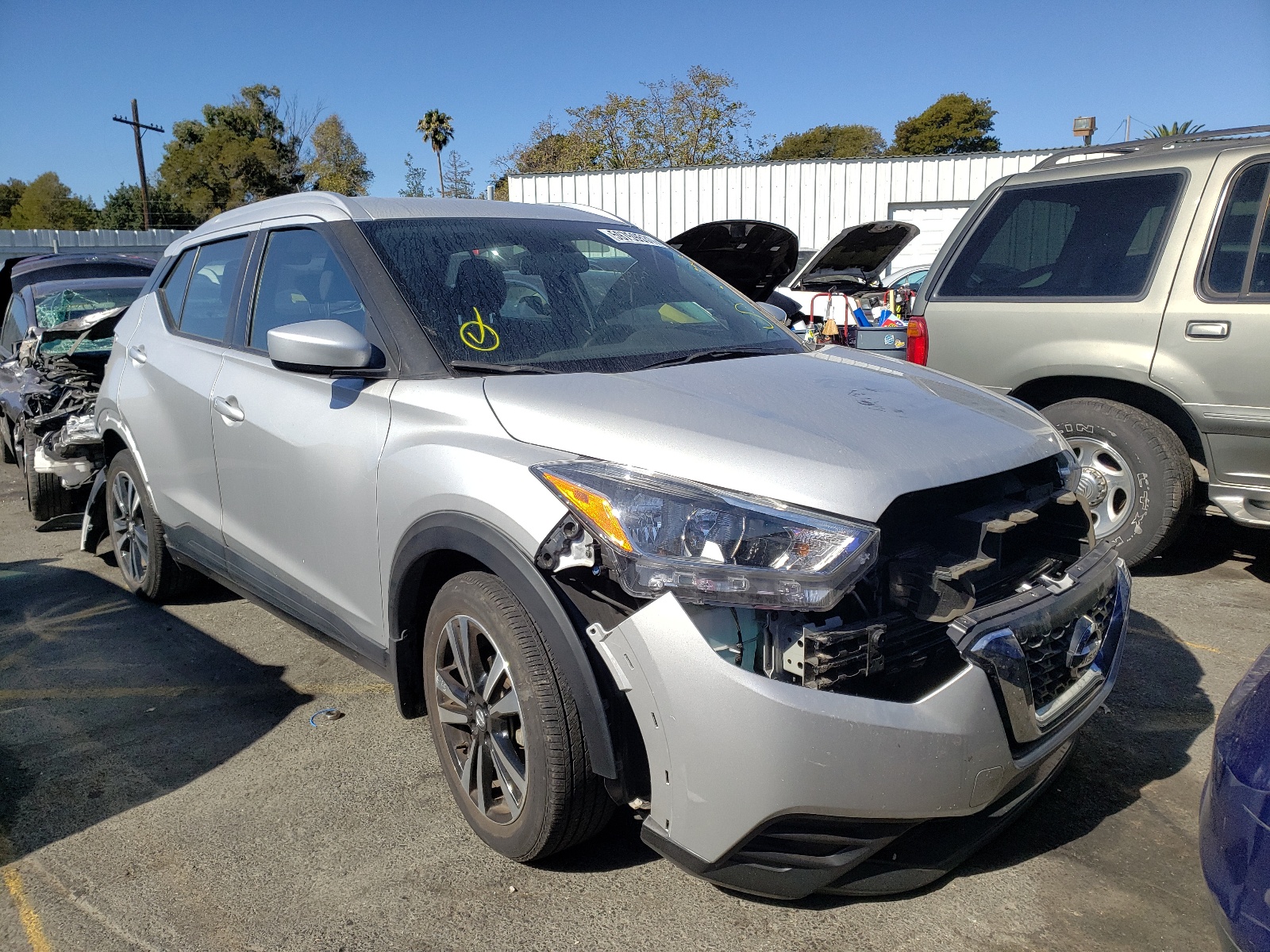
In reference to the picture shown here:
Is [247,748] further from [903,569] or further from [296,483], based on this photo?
[903,569]

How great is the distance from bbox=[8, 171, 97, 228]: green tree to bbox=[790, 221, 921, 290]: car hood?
6211 centimetres

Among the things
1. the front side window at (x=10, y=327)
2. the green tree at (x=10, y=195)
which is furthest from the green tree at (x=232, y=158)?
the front side window at (x=10, y=327)

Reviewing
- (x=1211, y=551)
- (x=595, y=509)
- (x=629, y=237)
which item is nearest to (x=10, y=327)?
(x=629, y=237)

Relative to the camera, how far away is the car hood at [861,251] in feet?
27.8

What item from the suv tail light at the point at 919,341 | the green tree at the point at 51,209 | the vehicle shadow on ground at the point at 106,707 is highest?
the green tree at the point at 51,209

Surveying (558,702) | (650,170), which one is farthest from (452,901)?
(650,170)

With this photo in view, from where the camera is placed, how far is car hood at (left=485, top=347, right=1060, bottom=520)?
212cm

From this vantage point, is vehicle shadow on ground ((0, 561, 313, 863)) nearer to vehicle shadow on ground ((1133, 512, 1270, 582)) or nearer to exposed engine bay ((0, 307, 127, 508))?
exposed engine bay ((0, 307, 127, 508))

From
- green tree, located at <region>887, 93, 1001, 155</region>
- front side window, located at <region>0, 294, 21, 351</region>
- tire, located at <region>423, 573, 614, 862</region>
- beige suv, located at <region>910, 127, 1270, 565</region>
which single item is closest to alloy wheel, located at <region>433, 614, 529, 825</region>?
tire, located at <region>423, 573, 614, 862</region>

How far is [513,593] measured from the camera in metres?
2.33

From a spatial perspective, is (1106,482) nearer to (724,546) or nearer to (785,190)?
(724,546)

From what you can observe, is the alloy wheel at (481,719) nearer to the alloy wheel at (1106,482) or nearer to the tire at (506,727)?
the tire at (506,727)

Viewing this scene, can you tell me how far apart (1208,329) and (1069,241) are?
2.96 feet

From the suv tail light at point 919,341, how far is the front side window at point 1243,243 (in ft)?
4.46
